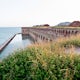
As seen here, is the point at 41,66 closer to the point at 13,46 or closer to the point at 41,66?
the point at 41,66

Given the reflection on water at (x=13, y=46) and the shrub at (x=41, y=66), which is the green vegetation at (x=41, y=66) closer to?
the shrub at (x=41, y=66)

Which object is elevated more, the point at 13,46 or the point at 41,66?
the point at 41,66

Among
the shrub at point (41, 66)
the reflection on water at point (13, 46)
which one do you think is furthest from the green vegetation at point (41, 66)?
the reflection on water at point (13, 46)

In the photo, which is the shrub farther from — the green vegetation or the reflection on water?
the reflection on water

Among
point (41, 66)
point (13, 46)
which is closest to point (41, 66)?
point (41, 66)

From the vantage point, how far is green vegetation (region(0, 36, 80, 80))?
29.3ft

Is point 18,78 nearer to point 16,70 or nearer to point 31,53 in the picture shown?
point 16,70

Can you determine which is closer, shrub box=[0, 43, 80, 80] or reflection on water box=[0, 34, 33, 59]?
shrub box=[0, 43, 80, 80]

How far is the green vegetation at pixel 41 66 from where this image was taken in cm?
895

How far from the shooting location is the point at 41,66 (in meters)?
9.23

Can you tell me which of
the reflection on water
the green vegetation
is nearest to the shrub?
the green vegetation

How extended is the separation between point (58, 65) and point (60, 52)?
116cm

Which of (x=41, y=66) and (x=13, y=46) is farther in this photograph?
(x=13, y=46)

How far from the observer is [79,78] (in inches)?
358
